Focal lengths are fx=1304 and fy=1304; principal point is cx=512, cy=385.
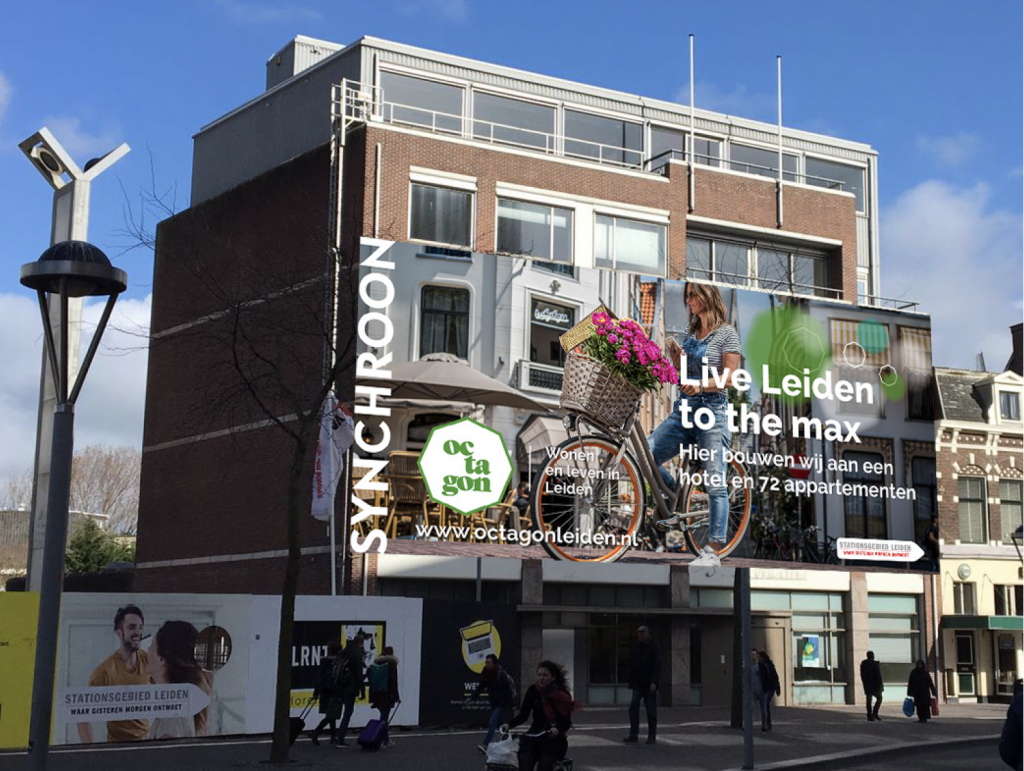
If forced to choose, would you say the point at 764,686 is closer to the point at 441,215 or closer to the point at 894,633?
the point at 894,633

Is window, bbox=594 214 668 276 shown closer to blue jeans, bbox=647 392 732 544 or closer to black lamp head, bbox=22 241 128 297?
blue jeans, bbox=647 392 732 544

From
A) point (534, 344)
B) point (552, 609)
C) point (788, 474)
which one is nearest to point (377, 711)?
point (552, 609)

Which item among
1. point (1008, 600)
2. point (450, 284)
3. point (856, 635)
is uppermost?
point (450, 284)

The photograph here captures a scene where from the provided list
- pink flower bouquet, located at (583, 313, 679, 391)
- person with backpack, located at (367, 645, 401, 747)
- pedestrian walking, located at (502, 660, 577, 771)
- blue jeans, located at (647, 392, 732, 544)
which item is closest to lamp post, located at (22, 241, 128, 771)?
pedestrian walking, located at (502, 660, 577, 771)

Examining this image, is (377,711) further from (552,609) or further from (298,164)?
(298,164)

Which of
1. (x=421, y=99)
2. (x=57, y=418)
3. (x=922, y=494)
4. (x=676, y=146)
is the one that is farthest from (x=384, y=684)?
(x=676, y=146)

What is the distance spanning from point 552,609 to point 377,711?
9.60 meters

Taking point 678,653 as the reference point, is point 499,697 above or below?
below

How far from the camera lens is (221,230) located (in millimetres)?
36875

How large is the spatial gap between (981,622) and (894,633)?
2.64 meters

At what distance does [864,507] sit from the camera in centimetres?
3516

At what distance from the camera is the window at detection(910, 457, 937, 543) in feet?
118

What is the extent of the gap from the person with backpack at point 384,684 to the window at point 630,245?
17014mm

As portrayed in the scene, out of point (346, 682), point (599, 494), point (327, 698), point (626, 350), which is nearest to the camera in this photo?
point (346, 682)
